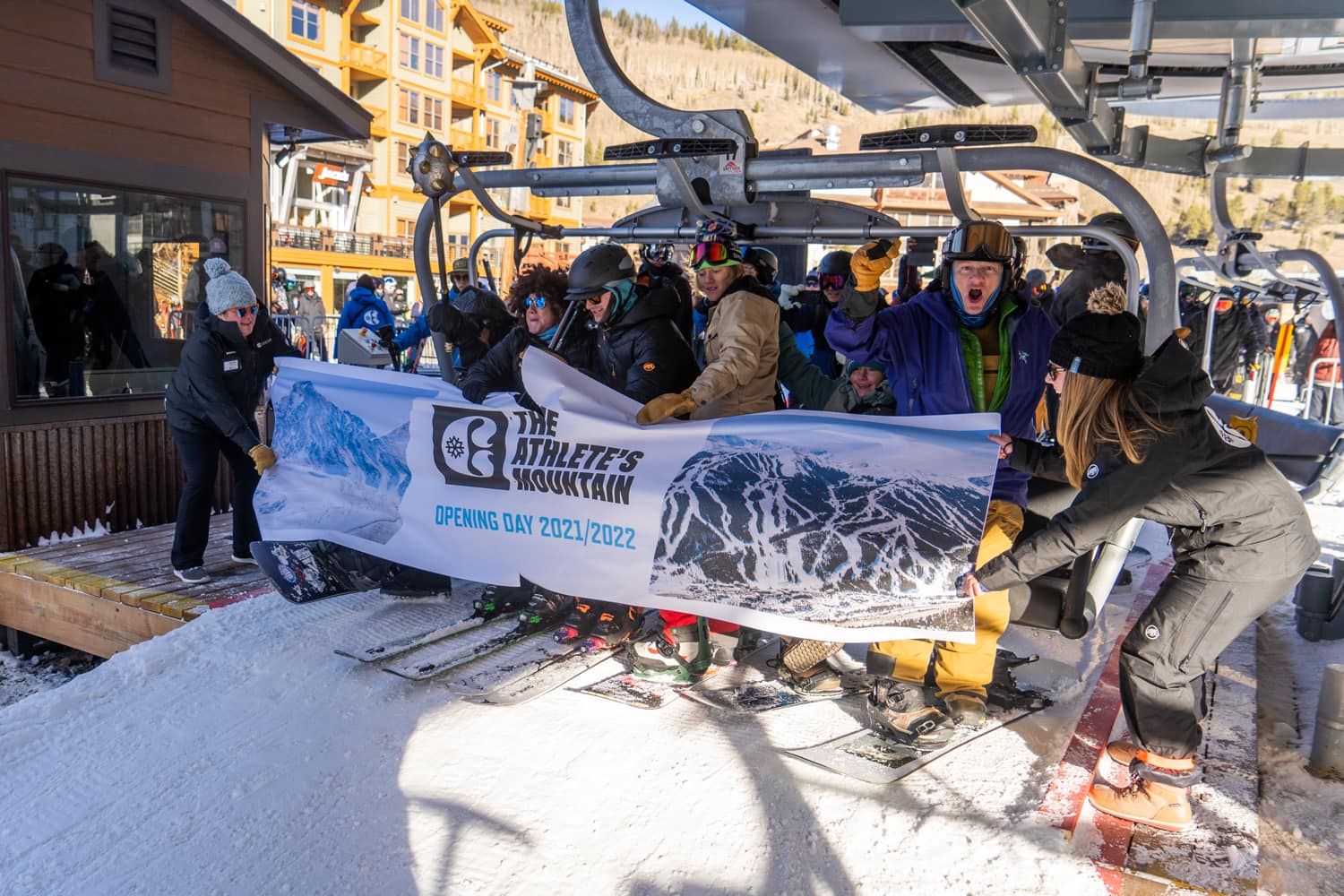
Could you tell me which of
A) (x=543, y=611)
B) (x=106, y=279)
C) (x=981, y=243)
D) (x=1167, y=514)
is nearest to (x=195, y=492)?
(x=106, y=279)

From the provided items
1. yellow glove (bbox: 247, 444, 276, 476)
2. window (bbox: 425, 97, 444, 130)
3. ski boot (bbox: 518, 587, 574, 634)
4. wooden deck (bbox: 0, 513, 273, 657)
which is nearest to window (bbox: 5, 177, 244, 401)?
wooden deck (bbox: 0, 513, 273, 657)

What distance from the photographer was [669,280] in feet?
18.5

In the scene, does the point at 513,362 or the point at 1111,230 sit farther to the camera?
the point at 513,362

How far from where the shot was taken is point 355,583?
519 cm

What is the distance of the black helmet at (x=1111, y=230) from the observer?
4.41m

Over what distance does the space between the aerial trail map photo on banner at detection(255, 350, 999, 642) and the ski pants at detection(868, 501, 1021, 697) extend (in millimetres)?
204

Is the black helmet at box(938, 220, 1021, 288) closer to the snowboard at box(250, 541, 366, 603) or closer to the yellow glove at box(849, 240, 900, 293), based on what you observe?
the yellow glove at box(849, 240, 900, 293)

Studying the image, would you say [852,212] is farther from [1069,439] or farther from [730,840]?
[730,840]

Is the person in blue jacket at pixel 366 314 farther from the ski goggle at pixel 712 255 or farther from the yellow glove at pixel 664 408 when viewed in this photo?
the yellow glove at pixel 664 408

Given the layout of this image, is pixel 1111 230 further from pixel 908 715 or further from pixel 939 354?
pixel 908 715

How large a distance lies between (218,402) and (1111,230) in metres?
4.84

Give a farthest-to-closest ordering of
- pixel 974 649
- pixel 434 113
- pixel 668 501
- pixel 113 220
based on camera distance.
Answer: pixel 434 113, pixel 113 220, pixel 668 501, pixel 974 649

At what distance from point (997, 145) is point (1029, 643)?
A: 7.74 ft

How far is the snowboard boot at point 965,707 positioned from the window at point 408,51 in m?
46.4
